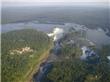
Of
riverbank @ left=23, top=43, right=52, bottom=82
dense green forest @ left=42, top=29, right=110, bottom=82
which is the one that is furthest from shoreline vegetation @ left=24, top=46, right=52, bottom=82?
dense green forest @ left=42, top=29, right=110, bottom=82

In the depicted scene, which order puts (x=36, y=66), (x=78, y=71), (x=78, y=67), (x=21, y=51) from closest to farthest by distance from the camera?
(x=78, y=71), (x=78, y=67), (x=36, y=66), (x=21, y=51)

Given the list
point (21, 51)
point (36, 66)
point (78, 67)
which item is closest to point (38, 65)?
point (36, 66)

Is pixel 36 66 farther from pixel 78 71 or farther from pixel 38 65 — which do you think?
pixel 78 71

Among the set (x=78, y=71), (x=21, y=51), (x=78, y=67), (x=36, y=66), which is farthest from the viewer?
(x=21, y=51)

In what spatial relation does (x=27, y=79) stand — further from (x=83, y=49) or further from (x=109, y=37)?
(x=109, y=37)

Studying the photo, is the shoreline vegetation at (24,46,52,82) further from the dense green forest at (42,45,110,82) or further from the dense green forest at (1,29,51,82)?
the dense green forest at (42,45,110,82)

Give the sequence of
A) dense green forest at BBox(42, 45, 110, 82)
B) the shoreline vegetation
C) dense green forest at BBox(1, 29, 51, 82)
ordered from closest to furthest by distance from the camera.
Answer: dense green forest at BBox(42, 45, 110, 82), dense green forest at BBox(1, 29, 51, 82), the shoreline vegetation

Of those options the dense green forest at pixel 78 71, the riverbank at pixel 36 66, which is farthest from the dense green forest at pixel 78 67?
the riverbank at pixel 36 66

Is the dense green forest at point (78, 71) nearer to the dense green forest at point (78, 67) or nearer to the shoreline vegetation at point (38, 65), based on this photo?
the dense green forest at point (78, 67)

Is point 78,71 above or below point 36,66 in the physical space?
above
